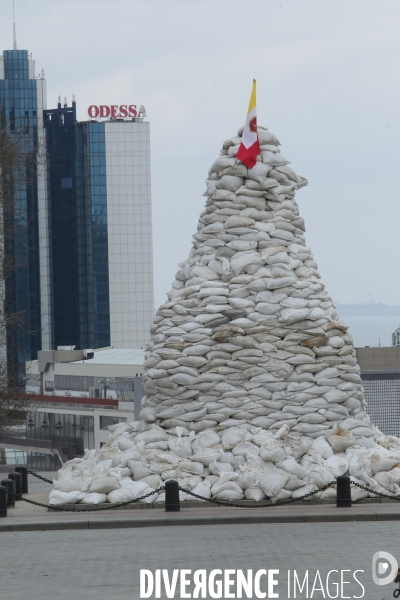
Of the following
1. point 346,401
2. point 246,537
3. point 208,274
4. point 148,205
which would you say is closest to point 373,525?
point 246,537

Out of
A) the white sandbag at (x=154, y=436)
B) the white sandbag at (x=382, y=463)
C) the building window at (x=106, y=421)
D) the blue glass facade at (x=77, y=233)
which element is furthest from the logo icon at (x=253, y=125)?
the blue glass facade at (x=77, y=233)

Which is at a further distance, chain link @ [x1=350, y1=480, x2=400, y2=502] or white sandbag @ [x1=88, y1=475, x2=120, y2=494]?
white sandbag @ [x1=88, y1=475, x2=120, y2=494]

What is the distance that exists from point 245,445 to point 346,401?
1.71 meters

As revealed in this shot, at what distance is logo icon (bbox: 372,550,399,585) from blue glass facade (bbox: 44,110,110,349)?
3489 inches

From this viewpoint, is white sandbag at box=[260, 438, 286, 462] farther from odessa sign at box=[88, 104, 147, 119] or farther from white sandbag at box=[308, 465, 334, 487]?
odessa sign at box=[88, 104, 147, 119]

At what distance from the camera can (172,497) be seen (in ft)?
50.5

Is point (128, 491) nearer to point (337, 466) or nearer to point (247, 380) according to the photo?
point (247, 380)

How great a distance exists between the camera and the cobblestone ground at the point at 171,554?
34.5 ft

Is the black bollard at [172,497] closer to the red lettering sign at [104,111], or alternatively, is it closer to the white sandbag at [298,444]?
the white sandbag at [298,444]

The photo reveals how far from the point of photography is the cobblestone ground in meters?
10.5

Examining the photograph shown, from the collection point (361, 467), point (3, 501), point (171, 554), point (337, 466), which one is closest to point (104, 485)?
point (3, 501)

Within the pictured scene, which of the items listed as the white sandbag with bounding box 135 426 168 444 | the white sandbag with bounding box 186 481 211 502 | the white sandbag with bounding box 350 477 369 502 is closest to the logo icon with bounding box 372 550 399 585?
the white sandbag with bounding box 350 477 369 502

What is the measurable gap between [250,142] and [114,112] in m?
82.3

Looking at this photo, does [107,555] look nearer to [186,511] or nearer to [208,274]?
[186,511]
